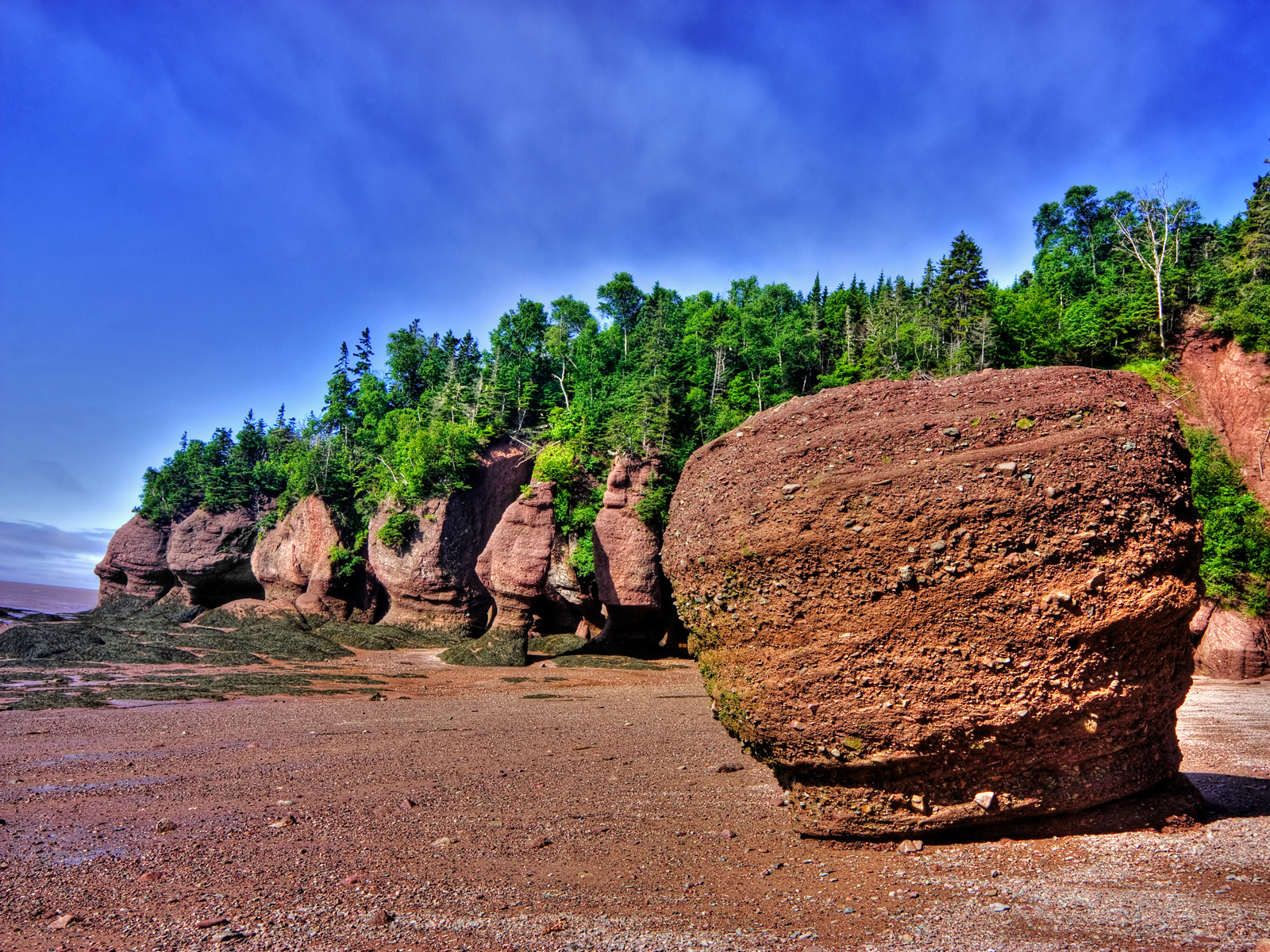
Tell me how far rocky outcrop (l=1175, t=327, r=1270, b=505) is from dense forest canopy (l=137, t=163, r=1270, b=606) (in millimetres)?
779

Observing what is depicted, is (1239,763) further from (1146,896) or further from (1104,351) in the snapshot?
(1104,351)

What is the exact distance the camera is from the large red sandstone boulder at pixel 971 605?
4723mm

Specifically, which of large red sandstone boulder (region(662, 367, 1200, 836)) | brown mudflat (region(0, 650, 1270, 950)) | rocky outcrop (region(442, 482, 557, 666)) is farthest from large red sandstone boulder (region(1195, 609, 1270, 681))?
rocky outcrop (region(442, 482, 557, 666))

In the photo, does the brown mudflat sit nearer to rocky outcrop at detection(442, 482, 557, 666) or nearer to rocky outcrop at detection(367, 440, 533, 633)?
Answer: rocky outcrop at detection(442, 482, 557, 666)

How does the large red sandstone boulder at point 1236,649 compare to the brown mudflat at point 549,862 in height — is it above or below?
below

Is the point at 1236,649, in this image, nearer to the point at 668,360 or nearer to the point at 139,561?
the point at 668,360

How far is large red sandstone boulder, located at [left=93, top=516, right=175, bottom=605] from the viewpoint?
41.4 m

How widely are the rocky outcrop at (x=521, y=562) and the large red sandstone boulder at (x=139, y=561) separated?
2786cm

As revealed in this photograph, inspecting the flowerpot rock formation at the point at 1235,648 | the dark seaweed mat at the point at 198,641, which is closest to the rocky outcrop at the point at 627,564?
the dark seaweed mat at the point at 198,641

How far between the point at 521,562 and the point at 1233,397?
27.9 meters

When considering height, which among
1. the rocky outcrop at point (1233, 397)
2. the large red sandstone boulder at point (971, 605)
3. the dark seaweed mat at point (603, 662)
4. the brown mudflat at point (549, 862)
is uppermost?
the rocky outcrop at point (1233, 397)

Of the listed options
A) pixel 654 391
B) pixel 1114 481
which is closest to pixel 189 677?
pixel 654 391

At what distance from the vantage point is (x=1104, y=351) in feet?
98.5

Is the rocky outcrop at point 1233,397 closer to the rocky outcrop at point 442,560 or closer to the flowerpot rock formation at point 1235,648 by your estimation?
the flowerpot rock formation at point 1235,648
